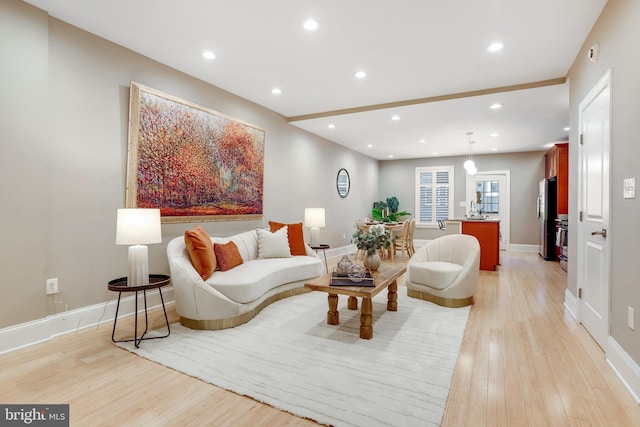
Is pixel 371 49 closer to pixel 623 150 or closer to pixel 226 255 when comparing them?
pixel 623 150

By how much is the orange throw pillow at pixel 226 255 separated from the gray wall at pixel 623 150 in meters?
3.31

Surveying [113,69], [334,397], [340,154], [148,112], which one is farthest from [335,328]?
[340,154]

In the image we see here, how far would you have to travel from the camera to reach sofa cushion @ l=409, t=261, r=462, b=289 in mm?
3717

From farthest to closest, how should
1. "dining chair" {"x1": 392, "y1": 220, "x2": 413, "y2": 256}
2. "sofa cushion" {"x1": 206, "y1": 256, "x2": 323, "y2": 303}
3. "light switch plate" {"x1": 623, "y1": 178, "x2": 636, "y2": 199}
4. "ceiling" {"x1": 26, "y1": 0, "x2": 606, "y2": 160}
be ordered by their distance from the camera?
"dining chair" {"x1": 392, "y1": 220, "x2": 413, "y2": 256} < "sofa cushion" {"x1": 206, "y1": 256, "x2": 323, "y2": 303} < "ceiling" {"x1": 26, "y1": 0, "x2": 606, "y2": 160} < "light switch plate" {"x1": 623, "y1": 178, "x2": 636, "y2": 199}

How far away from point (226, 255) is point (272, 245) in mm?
809

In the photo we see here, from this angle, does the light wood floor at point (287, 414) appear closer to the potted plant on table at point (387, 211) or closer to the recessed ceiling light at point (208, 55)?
the recessed ceiling light at point (208, 55)

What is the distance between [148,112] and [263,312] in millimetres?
2433

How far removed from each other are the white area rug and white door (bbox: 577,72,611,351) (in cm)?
106

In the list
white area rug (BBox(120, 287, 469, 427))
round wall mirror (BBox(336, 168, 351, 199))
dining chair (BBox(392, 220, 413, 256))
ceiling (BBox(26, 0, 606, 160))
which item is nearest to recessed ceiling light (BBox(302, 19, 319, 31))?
ceiling (BBox(26, 0, 606, 160))

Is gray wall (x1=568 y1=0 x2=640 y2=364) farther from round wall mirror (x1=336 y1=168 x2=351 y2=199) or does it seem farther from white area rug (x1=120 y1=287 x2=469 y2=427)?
round wall mirror (x1=336 y1=168 x2=351 y2=199)

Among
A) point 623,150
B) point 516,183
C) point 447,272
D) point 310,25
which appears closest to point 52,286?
point 310,25

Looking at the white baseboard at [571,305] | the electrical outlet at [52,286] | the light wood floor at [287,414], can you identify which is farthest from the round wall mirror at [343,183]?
the electrical outlet at [52,286]

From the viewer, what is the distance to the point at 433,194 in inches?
377

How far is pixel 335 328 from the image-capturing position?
303 centimetres
